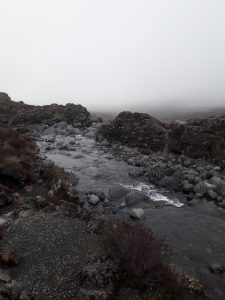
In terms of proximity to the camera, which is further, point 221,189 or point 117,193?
point 221,189

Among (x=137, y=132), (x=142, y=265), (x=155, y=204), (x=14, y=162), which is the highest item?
(x=14, y=162)

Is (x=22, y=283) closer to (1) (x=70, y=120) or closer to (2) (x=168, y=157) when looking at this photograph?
(2) (x=168, y=157)

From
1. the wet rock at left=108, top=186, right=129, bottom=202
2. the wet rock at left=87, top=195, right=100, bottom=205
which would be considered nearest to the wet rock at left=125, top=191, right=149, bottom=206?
the wet rock at left=108, top=186, right=129, bottom=202

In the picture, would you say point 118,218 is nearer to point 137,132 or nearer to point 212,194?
point 212,194

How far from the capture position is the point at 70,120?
60719 millimetres

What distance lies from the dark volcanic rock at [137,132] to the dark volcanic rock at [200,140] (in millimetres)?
1951

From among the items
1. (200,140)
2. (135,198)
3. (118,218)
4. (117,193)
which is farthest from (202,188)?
(200,140)

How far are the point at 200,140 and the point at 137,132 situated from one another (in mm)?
9308

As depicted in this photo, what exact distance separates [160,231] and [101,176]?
1083 centimetres

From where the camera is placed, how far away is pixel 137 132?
1639 inches

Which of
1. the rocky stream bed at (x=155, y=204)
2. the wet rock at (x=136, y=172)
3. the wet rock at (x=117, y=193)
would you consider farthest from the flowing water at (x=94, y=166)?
the wet rock at (x=117, y=193)

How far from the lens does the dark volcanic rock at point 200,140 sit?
33.2 m

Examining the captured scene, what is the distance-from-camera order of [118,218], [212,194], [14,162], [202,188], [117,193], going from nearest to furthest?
[118,218] < [212,194] < [117,193] < [202,188] < [14,162]

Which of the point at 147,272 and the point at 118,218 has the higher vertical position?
the point at 147,272
